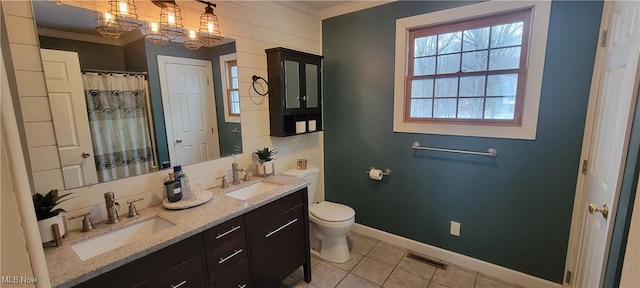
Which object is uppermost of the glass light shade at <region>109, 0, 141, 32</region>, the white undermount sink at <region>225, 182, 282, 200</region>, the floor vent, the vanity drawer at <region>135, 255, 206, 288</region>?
the glass light shade at <region>109, 0, 141, 32</region>

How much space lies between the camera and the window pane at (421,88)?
2356 millimetres

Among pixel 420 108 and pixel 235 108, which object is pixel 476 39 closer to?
pixel 420 108

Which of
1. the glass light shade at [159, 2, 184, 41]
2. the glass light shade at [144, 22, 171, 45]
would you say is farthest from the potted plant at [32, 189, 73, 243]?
the glass light shade at [159, 2, 184, 41]

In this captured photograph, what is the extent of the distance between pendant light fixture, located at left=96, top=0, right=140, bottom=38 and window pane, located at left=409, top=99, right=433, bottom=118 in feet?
6.99

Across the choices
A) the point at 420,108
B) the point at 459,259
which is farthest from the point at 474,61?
the point at 459,259

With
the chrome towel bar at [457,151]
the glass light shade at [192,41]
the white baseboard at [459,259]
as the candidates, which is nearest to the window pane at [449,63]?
the chrome towel bar at [457,151]

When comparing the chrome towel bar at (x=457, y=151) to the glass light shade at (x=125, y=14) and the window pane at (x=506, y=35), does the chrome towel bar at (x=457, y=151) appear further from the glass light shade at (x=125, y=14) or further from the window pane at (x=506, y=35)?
the glass light shade at (x=125, y=14)

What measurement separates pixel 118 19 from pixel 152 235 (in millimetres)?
1188

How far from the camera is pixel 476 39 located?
2096 millimetres

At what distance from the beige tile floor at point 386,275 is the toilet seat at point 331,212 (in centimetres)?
44

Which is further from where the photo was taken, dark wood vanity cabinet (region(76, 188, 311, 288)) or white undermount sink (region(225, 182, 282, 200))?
white undermount sink (region(225, 182, 282, 200))

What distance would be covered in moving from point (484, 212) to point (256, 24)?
2395mm

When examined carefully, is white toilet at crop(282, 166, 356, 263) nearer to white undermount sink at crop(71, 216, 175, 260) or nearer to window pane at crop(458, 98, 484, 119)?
white undermount sink at crop(71, 216, 175, 260)

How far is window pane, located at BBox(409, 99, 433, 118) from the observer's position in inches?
94.1
